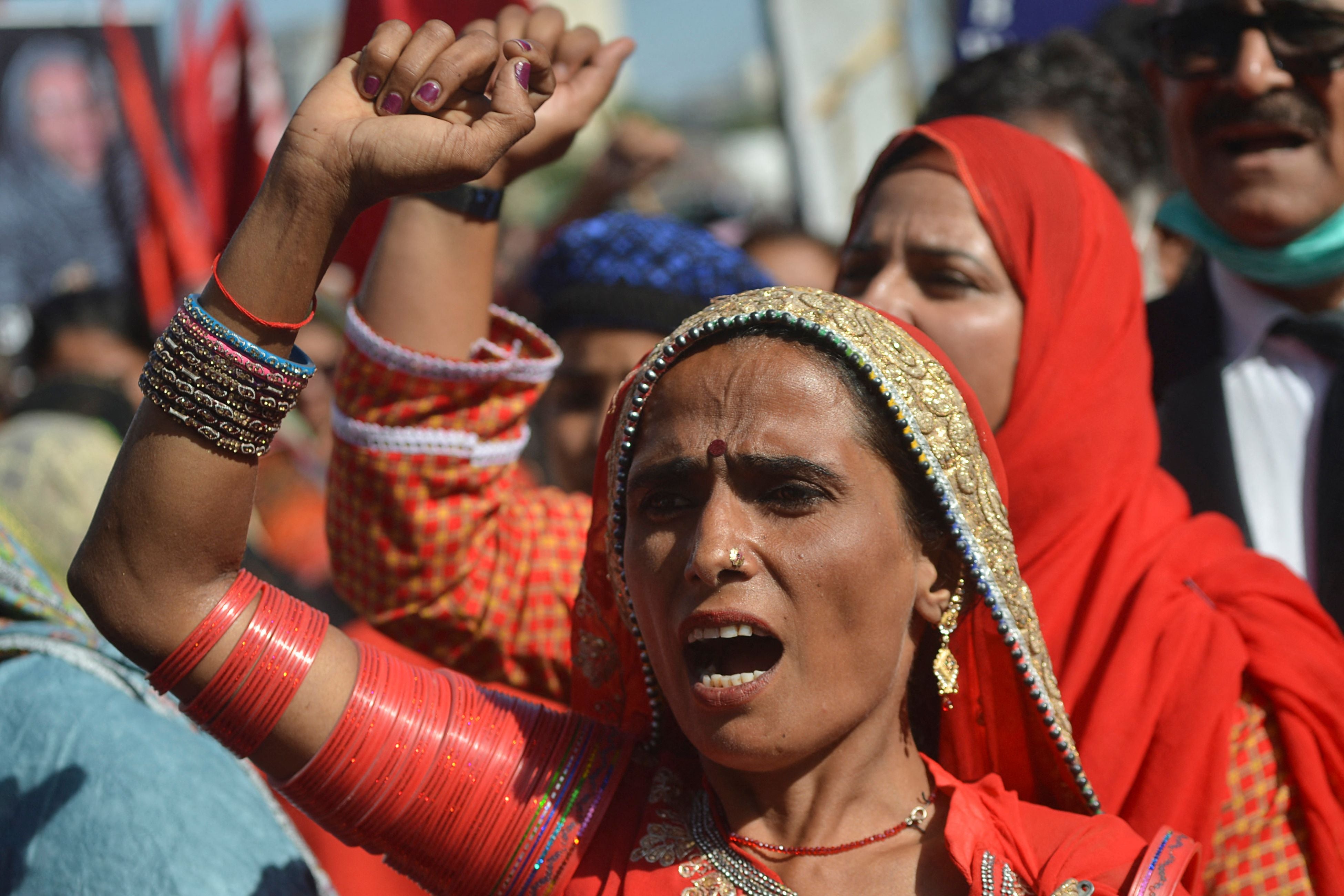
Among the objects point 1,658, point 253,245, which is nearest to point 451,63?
point 253,245

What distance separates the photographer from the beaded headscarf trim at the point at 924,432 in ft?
5.64

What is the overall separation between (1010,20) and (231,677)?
4.40m

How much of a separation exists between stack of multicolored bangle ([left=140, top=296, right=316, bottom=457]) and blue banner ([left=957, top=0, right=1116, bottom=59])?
412cm

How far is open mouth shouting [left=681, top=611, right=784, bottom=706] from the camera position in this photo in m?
1.62

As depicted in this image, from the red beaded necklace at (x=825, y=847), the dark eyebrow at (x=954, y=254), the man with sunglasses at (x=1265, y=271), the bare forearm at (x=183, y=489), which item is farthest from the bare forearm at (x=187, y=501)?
the man with sunglasses at (x=1265, y=271)

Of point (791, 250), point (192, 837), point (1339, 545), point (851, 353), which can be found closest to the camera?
point (851, 353)

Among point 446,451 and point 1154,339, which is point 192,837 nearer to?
point 446,451

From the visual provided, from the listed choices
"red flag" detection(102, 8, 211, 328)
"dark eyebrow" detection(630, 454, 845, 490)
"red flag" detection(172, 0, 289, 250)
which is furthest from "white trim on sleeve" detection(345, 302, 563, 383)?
"red flag" detection(102, 8, 211, 328)

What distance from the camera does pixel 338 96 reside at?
161cm

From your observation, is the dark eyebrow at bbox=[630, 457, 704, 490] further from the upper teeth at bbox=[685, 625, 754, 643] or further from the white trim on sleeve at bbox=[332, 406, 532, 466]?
the white trim on sleeve at bbox=[332, 406, 532, 466]

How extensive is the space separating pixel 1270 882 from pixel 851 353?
100cm

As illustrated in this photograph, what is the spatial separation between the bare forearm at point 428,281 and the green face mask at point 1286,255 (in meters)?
1.57

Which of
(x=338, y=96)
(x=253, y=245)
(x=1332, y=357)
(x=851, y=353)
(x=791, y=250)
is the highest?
(x=338, y=96)

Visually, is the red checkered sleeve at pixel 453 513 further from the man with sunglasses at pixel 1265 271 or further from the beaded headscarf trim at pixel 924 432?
the man with sunglasses at pixel 1265 271
